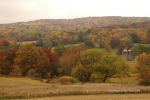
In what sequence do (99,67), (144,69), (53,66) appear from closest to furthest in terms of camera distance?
(144,69) → (99,67) → (53,66)

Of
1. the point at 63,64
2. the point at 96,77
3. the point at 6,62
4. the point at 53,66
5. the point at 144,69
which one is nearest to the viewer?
the point at 144,69

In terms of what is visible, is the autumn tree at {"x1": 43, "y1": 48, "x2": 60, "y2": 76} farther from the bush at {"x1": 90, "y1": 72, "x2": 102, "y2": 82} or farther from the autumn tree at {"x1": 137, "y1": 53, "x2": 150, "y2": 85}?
the autumn tree at {"x1": 137, "y1": 53, "x2": 150, "y2": 85}

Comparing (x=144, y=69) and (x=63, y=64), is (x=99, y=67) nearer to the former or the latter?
(x=144, y=69)

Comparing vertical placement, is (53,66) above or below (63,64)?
below

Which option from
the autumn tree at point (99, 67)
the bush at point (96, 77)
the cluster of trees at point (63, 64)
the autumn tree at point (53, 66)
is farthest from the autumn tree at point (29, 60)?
the bush at point (96, 77)

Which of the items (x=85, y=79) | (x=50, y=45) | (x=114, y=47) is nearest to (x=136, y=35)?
(x=114, y=47)

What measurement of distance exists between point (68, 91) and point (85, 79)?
38049mm

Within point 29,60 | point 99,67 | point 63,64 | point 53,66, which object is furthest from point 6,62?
point 99,67

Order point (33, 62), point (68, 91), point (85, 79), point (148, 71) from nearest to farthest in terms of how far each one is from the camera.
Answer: point (68, 91), point (148, 71), point (85, 79), point (33, 62)

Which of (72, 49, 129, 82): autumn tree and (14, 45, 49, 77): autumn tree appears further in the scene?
(14, 45, 49, 77): autumn tree

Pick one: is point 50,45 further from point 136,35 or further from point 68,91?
point 68,91

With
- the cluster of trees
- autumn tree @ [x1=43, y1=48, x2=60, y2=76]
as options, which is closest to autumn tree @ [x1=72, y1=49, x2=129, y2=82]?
the cluster of trees

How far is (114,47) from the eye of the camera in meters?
181

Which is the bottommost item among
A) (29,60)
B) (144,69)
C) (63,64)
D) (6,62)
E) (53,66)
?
(53,66)
